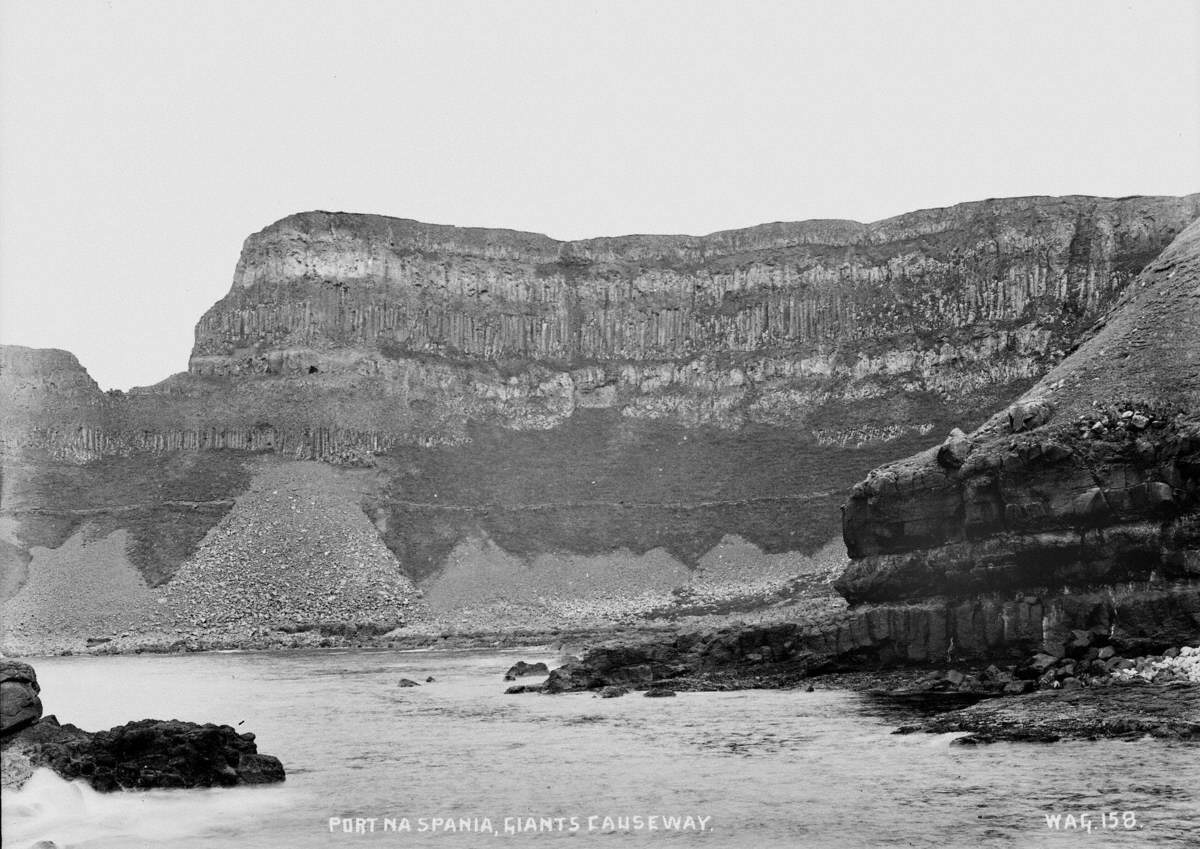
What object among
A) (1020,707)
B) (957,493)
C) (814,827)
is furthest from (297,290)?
(814,827)

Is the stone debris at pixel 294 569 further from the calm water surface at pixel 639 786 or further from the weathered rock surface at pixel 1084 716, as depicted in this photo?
the weathered rock surface at pixel 1084 716

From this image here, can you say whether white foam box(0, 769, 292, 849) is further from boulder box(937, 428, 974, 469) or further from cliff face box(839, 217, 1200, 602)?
boulder box(937, 428, 974, 469)

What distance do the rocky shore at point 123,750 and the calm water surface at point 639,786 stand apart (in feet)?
2.23

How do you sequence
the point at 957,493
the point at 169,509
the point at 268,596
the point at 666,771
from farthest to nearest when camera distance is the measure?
the point at 169,509 → the point at 268,596 → the point at 957,493 → the point at 666,771

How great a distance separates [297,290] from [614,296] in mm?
31942

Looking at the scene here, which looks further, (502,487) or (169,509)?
(502,487)

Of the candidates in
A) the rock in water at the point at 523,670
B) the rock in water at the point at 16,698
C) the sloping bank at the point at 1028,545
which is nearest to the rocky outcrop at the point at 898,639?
the sloping bank at the point at 1028,545

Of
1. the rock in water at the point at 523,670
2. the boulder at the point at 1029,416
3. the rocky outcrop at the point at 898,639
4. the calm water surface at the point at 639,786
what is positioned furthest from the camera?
the rock in water at the point at 523,670

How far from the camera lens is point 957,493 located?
182 feet

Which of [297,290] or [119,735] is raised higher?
[297,290]

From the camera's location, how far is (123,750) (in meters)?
31.4

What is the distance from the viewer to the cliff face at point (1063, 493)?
165 feet

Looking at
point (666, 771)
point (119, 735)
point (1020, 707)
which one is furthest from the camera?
point (1020, 707)

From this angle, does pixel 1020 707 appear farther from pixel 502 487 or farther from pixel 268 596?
pixel 502 487
